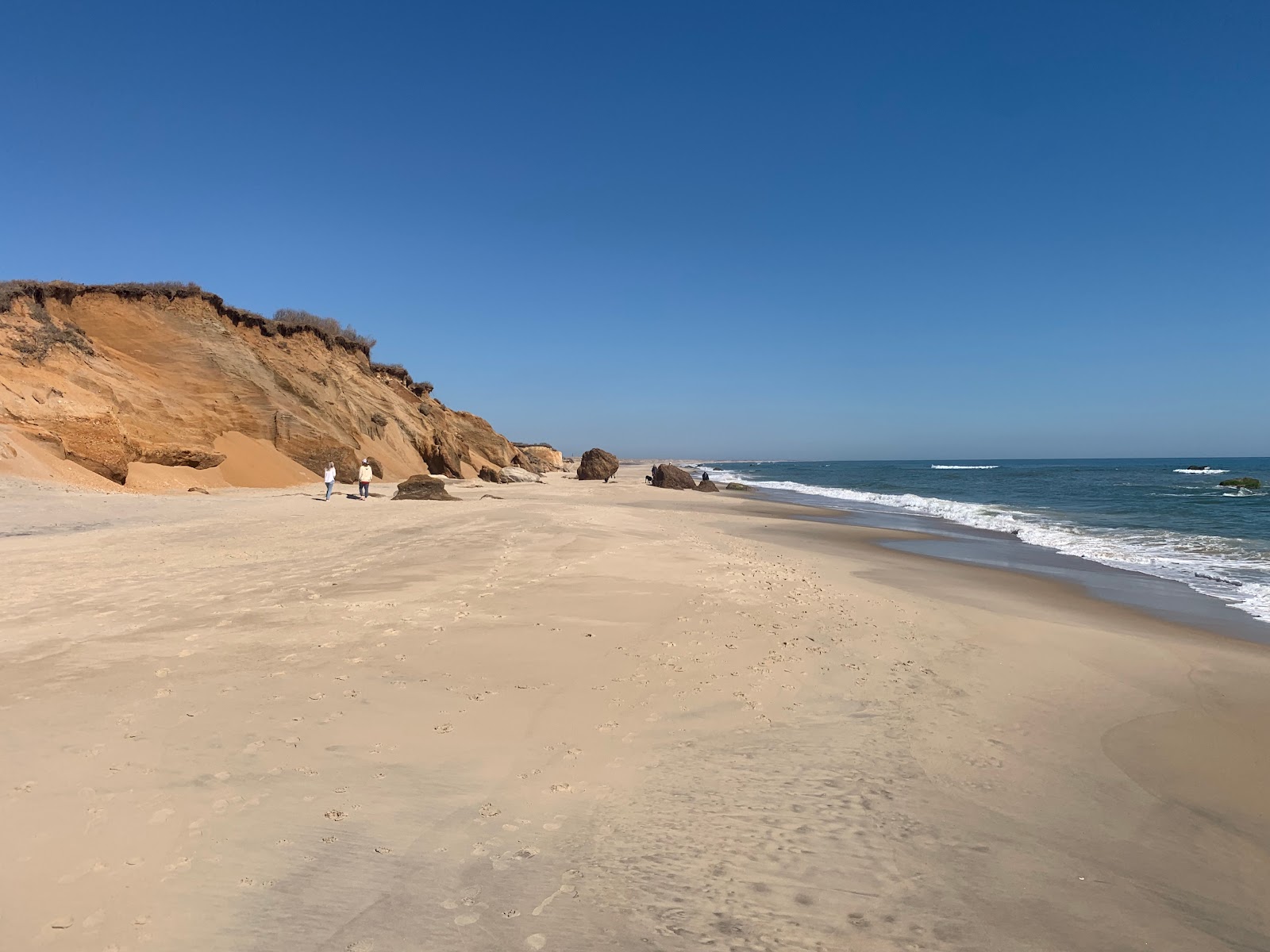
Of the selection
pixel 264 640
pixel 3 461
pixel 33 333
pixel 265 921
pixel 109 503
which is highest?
pixel 33 333

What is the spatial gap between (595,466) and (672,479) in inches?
376

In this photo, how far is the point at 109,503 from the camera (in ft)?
46.1

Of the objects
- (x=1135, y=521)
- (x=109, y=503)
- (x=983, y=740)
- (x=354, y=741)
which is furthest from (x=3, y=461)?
(x=1135, y=521)

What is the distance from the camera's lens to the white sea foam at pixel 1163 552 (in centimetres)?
1138

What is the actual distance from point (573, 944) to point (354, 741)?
2126mm

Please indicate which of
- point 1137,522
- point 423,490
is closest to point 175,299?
point 423,490

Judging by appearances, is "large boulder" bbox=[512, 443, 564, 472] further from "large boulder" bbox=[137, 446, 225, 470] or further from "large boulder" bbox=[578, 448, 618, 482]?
"large boulder" bbox=[137, 446, 225, 470]

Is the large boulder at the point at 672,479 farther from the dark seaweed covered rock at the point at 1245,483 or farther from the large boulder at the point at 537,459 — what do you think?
the dark seaweed covered rock at the point at 1245,483

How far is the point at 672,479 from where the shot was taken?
35.9 metres

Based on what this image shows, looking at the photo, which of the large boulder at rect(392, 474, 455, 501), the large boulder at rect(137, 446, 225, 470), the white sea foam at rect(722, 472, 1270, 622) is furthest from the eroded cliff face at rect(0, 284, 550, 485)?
the white sea foam at rect(722, 472, 1270, 622)

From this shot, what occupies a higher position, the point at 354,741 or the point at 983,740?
the point at 354,741

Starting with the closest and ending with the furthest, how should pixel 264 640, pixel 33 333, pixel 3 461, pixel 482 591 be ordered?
pixel 264 640 → pixel 482 591 → pixel 3 461 → pixel 33 333

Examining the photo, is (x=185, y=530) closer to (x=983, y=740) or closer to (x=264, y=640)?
(x=264, y=640)

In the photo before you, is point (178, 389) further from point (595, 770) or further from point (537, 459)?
point (537, 459)
